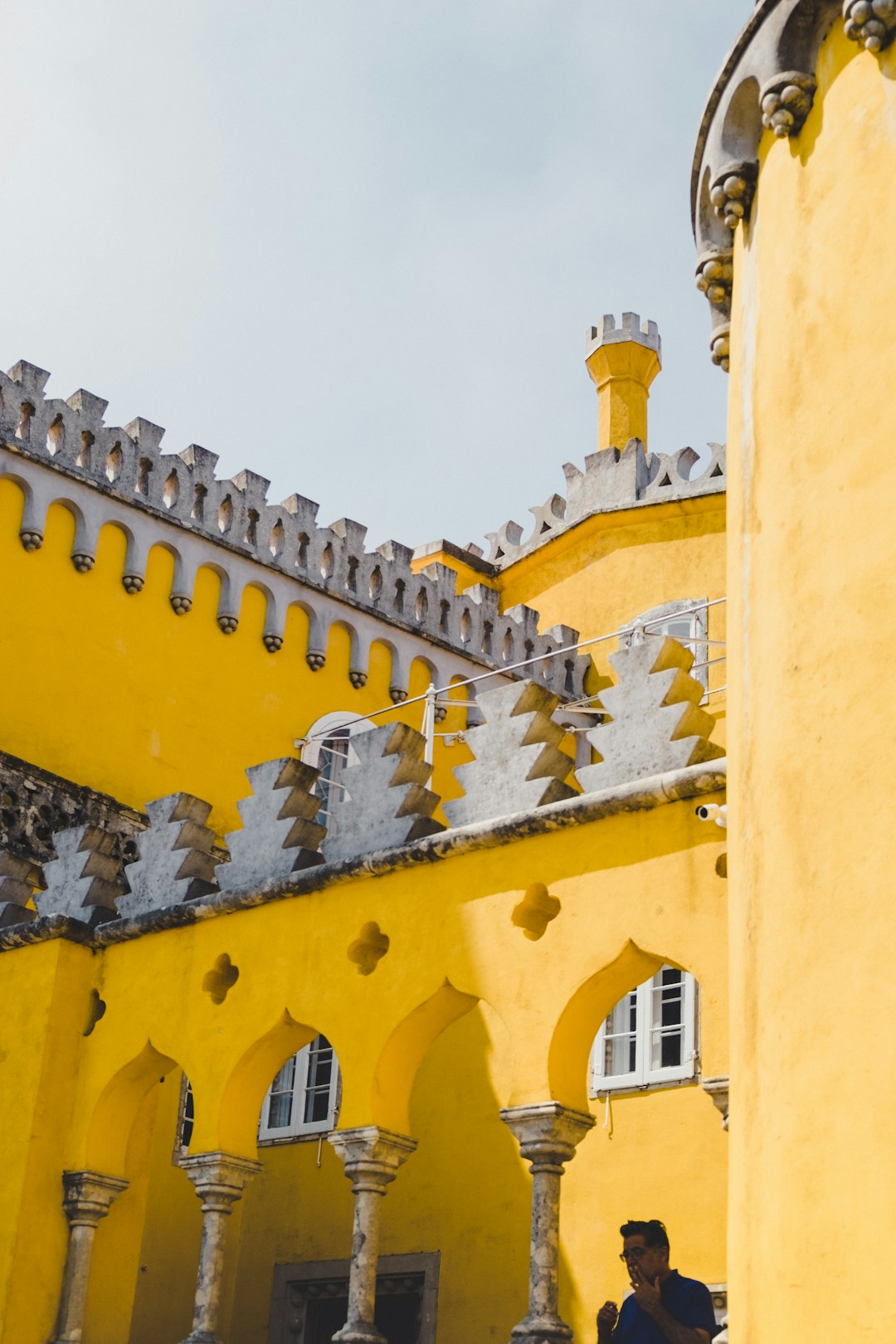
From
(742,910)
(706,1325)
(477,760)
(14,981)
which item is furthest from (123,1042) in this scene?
(742,910)

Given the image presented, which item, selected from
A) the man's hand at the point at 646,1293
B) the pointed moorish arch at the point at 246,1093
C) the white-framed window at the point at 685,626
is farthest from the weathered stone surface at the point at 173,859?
the white-framed window at the point at 685,626

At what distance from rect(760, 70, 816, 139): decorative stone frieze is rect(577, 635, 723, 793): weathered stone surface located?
90.4 inches

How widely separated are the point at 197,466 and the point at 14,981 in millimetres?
5648

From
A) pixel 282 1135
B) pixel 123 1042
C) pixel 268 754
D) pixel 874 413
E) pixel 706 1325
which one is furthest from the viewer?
pixel 268 754

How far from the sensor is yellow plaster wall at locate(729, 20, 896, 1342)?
5.64m

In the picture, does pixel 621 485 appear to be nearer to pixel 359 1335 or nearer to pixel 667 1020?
pixel 667 1020

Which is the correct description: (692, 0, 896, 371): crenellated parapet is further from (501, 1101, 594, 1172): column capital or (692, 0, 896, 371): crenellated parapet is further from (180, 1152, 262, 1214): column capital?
(180, 1152, 262, 1214): column capital

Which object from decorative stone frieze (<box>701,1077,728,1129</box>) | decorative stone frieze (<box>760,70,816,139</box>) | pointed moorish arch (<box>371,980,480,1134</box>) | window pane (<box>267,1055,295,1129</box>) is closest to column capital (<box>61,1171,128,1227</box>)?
pointed moorish arch (<box>371,980,480,1134</box>)

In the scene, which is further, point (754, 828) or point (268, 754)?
point (268, 754)

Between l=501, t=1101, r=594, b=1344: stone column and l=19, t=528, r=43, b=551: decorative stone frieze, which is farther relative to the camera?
l=19, t=528, r=43, b=551: decorative stone frieze

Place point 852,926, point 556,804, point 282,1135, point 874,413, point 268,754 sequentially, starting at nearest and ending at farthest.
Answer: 1. point 852,926
2. point 874,413
3. point 556,804
4. point 282,1135
5. point 268,754

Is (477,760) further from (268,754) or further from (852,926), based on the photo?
(268,754)

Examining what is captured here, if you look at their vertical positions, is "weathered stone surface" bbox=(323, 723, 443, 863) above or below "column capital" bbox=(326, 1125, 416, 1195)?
above

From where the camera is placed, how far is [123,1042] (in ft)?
33.0
